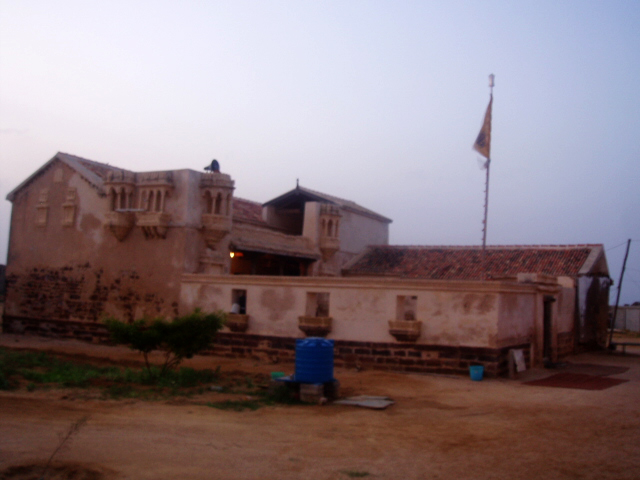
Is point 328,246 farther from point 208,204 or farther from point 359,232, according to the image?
point 208,204

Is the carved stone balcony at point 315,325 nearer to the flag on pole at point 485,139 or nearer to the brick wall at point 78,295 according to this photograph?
the brick wall at point 78,295

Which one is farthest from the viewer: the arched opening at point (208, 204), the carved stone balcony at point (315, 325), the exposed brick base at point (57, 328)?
the exposed brick base at point (57, 328)

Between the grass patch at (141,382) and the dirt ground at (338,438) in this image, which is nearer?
the dirt ground at (338,438)

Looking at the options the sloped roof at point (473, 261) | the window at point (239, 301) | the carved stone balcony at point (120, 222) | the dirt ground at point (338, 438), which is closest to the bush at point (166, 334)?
the dirt ground at point (338, 438)

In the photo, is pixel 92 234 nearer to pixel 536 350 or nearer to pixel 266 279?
pixel 266 279

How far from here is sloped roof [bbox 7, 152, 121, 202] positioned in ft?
62.5

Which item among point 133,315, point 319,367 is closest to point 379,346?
point 319,367

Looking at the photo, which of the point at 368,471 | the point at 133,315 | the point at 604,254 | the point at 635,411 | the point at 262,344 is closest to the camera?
the point at 368,471

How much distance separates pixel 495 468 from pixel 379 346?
786 cm

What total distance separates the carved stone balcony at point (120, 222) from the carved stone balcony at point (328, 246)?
785cm

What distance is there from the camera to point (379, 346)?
14227mm

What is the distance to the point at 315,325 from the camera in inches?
580

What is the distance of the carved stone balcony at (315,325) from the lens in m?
14.7

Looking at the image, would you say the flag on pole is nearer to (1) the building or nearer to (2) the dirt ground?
(1) the building
